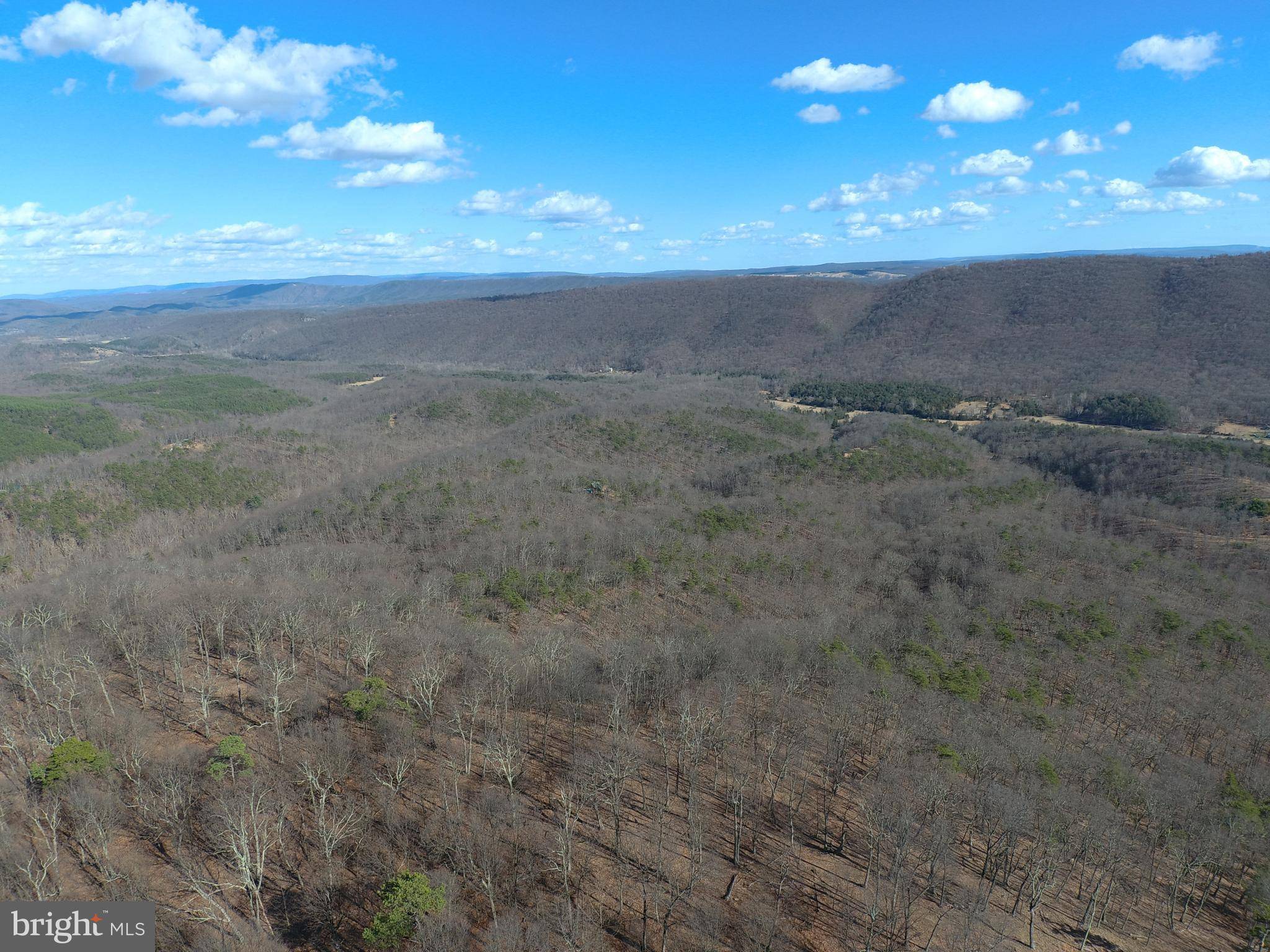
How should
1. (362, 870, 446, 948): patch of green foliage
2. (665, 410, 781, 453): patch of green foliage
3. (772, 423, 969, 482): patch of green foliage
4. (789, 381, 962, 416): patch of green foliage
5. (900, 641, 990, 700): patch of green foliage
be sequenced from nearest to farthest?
(362, 870, 446, 948): patch of green foliage
(900, 641, 990, 700): patch of green foliage
(772, 423, 969, 482): patch of green foliage
(665, 410, 781, 453): patch of green foliage
(789, 381, 962, 416): patch of green foliage

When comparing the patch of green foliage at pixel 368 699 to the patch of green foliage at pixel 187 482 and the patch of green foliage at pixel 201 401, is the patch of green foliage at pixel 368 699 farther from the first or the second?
the patch of green foliage at pixel 201 401

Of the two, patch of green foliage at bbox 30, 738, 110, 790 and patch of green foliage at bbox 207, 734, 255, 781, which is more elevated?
patch of green foliage at bbox 30, 738, 110, 790

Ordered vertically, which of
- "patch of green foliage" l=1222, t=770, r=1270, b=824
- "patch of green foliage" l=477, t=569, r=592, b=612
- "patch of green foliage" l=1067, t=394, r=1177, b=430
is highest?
"patch of green foliage" l=1067, t=394, r=1177, b=430

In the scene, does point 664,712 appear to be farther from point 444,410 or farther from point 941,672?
point 444,410

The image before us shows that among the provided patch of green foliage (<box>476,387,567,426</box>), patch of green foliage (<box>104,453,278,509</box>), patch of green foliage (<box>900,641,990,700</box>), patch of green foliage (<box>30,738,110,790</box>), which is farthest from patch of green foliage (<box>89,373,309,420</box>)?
patch of green foliage (<box>900,641,990,700</box>)

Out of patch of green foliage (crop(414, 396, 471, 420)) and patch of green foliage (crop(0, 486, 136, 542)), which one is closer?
patch of green foliage (crop(0, 486, 136, 542))

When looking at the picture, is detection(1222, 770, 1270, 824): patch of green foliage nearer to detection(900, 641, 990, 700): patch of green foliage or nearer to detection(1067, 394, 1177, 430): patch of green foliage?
detection(900, 641, 990, 700): patch of green foliage

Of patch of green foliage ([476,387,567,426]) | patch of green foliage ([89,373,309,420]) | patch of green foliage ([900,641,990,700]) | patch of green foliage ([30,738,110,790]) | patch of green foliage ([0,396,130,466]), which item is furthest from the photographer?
patch of green foliage ([89,373,309,420])
